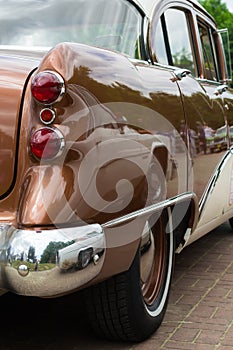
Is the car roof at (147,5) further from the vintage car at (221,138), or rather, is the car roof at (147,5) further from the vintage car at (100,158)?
the vintage car at (221,138)

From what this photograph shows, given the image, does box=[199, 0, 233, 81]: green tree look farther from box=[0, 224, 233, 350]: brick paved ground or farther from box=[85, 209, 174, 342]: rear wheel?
box=[85, 209, 174, 342]: rear wheel

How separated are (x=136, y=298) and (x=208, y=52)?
3.08 meters

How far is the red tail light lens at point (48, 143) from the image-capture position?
8.71 ft

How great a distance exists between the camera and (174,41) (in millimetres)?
4500

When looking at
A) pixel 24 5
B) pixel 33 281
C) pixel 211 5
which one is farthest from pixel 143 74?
pixel 211 5

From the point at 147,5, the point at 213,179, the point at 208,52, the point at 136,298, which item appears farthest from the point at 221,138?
the point at 136,298

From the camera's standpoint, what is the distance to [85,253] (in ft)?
8.62

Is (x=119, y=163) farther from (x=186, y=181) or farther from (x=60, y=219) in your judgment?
(x=186, y=181)

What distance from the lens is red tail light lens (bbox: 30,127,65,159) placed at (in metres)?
2.66

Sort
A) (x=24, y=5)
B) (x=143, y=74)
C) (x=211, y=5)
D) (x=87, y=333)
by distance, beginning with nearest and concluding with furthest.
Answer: (x=143, y=74), (x=87, y=333), (x=24, y=5), (x=211, y=5)

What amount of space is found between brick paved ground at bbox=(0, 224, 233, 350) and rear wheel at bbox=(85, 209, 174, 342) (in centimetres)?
10

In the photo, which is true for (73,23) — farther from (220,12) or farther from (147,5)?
(220,12)

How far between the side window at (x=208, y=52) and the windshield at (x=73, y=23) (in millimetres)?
1502

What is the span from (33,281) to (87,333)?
47.1 inches
